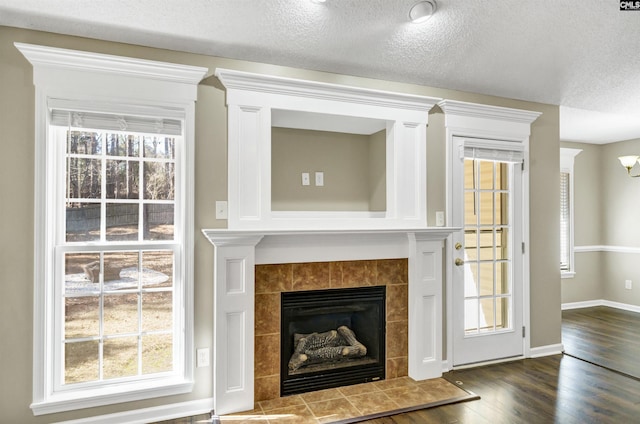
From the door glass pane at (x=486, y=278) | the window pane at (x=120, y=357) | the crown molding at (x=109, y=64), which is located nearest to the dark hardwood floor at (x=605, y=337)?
the door glass pane at (x=486, y=278)

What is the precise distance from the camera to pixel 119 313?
2.70 metres

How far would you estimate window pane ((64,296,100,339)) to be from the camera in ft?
8.51

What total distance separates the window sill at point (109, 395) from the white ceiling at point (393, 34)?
2275mm

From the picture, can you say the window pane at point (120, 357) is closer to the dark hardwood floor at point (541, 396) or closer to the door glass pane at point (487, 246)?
the dark hardwood floor at point (541, 396)

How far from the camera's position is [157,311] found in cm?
278

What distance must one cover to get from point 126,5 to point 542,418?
12.0 ft

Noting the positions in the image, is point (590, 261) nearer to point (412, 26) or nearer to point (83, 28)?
point (412, 26)

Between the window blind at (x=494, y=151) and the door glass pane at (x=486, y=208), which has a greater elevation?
the window blind at (x=494, y=151)

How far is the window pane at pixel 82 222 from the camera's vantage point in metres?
2.60

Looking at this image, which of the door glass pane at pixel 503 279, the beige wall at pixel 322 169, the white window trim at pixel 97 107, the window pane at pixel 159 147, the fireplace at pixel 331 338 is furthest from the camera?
the door glass pane at pixel 503 279

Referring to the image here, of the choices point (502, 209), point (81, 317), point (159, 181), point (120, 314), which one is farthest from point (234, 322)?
point (502, 209)

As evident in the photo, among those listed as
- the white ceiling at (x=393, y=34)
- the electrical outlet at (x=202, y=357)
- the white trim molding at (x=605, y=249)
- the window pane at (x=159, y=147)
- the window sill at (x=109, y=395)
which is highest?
the white ceiling at (x=393, y=34)

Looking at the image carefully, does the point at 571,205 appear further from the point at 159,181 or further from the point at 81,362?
the point at 81,362

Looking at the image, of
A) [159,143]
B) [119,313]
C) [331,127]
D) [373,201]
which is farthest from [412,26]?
[119,313]
